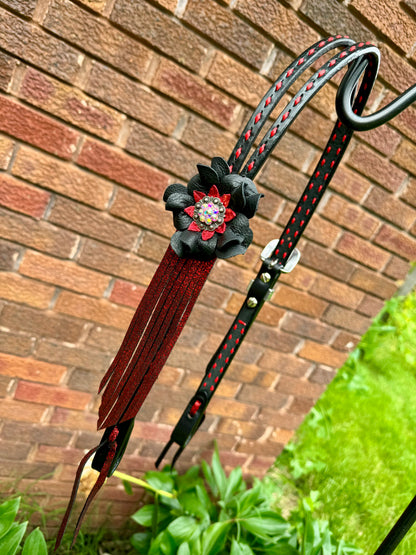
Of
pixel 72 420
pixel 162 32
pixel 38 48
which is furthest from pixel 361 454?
pixel 38 48

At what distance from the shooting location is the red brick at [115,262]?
127 centimetres

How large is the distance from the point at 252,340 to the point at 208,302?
0.24 m

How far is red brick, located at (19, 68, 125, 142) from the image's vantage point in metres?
1.04

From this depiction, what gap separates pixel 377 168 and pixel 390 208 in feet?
0.51

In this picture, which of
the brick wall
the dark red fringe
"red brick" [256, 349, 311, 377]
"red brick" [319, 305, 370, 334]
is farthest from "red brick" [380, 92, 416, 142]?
the dark red fringe

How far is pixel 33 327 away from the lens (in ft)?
4.33

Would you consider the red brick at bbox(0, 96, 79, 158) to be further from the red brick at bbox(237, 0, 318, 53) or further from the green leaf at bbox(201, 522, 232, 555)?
the green leaf at bbox(201, 522, 232, 555)

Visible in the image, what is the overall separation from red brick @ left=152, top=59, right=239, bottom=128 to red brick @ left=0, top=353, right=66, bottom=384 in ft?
3.01

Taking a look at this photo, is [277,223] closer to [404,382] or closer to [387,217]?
[387,217]

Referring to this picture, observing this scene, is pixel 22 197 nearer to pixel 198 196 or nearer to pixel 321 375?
pixel 198 196

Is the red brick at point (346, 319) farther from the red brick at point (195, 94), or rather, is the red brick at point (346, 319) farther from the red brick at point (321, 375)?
the red brick at point (195, 94)

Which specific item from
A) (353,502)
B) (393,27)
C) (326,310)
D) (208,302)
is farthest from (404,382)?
(393,27)

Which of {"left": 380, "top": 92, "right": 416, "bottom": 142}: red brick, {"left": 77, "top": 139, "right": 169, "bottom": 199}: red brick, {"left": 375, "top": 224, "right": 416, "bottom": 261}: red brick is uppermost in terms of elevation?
{"left": 380, "top": 92, "right": 416, "bottom": 142}: red brick

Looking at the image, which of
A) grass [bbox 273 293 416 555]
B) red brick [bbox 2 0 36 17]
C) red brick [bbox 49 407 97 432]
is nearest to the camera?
red brick [bbox 2 0 36 17]
